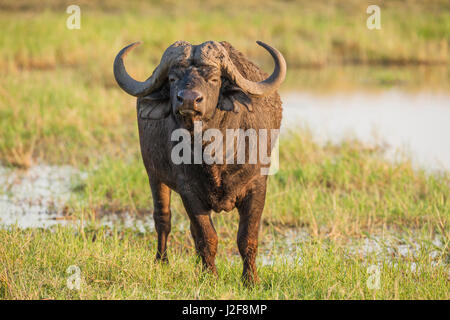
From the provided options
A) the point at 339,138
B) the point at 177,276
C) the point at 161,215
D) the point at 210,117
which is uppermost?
the point at 210,117

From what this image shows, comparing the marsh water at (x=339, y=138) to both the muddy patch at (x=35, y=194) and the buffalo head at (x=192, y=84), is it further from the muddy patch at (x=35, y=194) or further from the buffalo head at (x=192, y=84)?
the buffalo head at (x=192, y=84)

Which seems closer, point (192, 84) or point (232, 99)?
point (192, 84)

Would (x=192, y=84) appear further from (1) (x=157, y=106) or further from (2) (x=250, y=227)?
(2) (x=250, y=227)

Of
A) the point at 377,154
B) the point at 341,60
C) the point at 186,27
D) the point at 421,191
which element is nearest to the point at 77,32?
the point at 186,27

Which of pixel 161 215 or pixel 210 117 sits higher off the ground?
pixel 210 117

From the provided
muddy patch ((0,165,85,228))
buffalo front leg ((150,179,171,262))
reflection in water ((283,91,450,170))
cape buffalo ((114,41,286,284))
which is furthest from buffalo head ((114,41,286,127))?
reflection in water ((283,91,450,170))

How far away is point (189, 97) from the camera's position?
344 centimetres

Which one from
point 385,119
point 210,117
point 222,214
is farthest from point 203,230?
point 385,119

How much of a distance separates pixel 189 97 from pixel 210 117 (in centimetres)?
33

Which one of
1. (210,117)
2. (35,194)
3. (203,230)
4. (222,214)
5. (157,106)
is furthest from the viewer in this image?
(35,194)

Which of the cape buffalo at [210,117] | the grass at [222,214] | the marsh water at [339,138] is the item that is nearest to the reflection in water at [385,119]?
the marsh water at [339,138]

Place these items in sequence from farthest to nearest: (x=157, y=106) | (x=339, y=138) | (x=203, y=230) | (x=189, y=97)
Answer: (x=339, y=138)
(x=203, y=230)
(x=157, y=106)
(x=189, y=97)

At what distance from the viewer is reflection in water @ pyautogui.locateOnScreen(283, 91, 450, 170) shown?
8.21m

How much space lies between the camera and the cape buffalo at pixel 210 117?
368 centimetres
